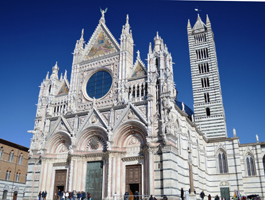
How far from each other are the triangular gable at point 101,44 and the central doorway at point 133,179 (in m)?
13.5

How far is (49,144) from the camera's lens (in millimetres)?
28484

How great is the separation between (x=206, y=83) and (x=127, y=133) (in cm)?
2091

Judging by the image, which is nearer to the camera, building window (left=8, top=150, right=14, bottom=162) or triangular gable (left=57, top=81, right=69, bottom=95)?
triangular gable (left=57, top=81, right=69, bottom=95)

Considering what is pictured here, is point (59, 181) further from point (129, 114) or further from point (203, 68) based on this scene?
point (203, 68)

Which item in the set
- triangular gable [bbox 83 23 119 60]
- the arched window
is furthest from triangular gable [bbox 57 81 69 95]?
the arched window

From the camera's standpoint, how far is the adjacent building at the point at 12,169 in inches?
1356

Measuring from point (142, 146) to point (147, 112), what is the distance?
317cm

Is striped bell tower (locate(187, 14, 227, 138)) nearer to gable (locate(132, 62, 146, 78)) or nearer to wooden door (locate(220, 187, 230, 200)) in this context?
wooden door (locate(220, 187, 230, 200))

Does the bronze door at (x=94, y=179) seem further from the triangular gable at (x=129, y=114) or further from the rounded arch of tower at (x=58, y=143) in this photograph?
the triangular gable at (x=129, y=114)

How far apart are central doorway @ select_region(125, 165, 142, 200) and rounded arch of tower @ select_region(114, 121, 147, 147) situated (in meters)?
2.41

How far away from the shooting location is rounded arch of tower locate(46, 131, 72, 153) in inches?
1108

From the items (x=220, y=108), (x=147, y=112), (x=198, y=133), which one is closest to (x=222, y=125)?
(x=220, y=108)

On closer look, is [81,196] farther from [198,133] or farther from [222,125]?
[222,125]

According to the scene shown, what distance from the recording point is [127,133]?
82.3ft
